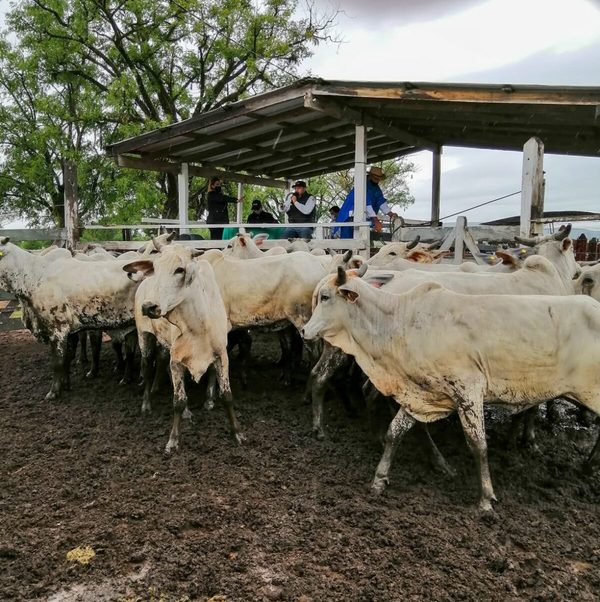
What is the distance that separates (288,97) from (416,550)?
24.8 feet

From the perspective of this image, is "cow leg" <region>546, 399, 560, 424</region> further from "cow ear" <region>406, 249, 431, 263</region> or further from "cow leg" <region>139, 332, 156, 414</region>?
"cow leg" <region>139, 332, 156, 414</region>

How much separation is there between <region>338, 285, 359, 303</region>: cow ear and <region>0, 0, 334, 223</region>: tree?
669 inches

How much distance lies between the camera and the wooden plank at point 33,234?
1104 cm

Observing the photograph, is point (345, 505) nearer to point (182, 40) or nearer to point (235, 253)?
point (235, 253)

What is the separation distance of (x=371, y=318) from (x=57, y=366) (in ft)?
14.3

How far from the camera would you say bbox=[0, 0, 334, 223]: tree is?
21219 millimetres

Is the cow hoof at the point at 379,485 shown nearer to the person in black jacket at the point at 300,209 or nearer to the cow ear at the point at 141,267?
the cow ear at the point at 141,267

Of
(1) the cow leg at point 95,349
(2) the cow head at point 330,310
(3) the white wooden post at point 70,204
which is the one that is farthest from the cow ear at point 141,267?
(3) the white wooden post at point 70,204

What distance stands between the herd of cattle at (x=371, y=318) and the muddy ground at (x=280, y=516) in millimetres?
306

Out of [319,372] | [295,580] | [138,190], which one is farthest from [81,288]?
[138,190]

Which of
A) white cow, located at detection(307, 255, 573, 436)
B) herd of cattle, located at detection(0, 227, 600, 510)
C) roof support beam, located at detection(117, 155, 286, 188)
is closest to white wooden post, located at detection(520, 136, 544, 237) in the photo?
herd of cattle, located at detection(0, 227, 600, 510)

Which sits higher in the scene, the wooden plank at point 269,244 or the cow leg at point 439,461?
the wooden plank at point 269,244

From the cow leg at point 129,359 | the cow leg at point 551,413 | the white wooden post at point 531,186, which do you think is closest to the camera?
the cow leg at point 551,413

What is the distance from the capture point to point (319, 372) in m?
5.97
